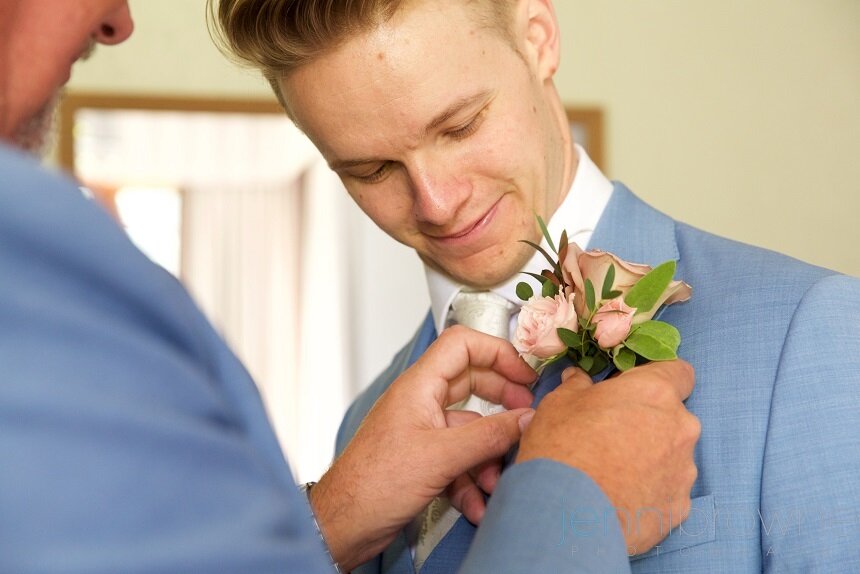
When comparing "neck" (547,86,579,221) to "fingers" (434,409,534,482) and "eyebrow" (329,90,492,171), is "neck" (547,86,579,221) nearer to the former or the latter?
"eyebrow" (329,90,492,171)

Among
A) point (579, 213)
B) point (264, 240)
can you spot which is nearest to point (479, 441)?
point (579, 213)

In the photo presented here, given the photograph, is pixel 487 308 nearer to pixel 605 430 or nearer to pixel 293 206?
pixel 605 430

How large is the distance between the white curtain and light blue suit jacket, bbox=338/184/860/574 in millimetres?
2864

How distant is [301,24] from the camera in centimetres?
146

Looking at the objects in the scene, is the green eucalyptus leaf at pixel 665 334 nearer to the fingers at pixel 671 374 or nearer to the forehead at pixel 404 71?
the fingers at pixel 671 374

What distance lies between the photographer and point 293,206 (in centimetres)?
482

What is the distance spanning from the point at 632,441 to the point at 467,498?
1.36ft

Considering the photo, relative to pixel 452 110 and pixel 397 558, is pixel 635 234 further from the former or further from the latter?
pixel 397 558

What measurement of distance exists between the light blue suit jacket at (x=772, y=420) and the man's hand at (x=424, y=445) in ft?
0.76

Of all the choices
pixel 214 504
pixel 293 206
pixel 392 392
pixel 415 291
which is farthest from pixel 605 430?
pixel 293 206

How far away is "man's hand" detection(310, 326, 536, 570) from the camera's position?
1293 mm

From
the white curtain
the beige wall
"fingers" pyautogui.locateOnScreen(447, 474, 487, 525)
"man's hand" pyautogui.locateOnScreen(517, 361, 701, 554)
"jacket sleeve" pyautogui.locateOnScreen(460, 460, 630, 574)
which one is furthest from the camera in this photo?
the beige wall

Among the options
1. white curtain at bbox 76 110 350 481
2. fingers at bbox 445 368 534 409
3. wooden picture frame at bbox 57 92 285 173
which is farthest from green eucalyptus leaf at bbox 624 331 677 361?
white curtain at bbox 76 110 350 481

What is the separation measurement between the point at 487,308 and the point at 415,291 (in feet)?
8.35
